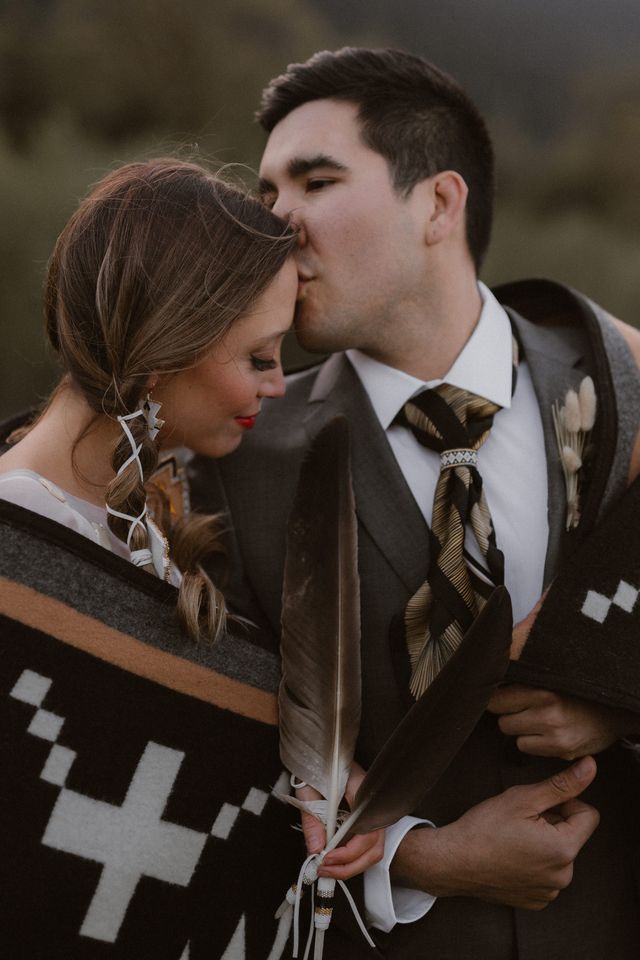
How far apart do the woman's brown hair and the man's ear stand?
0.51 meters

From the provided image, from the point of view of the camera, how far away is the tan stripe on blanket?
1.03 m

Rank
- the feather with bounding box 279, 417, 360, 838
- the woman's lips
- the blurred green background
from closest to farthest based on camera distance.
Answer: the feather with bounding box 279, 417, 360, 838 < the woman's lips < the blurred green background

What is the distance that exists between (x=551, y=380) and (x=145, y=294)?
2.32 ft

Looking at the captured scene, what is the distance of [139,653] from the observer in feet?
3.58

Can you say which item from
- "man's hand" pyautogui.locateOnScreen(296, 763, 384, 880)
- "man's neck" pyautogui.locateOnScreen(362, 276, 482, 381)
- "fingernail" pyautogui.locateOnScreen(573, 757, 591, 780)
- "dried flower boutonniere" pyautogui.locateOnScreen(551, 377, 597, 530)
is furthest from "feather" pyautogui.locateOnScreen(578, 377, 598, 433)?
"man's hand" pyautogui.locateOnScreen(296, 763, 384, 880)

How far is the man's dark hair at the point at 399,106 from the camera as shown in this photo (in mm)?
1603

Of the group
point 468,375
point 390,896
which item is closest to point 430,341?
point 468,375

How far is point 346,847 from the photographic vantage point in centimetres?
109

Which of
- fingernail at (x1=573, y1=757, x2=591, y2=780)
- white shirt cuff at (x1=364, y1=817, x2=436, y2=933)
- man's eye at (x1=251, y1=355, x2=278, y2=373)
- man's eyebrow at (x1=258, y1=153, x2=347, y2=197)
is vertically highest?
man's eyebrow at (x1=258, y1=153, x2=347, y2=197)

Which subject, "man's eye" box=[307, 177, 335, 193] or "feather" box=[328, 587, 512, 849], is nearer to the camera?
"feather" box=[328, 587, 512, 849]

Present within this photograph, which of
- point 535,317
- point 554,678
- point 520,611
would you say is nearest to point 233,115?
point 535,317

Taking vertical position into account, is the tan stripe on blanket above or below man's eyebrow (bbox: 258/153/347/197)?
below

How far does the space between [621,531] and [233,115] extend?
154 centimetres

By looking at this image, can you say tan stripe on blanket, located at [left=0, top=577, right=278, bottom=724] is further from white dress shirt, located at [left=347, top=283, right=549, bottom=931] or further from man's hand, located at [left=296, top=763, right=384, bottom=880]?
white dress shirt, located at [left=347, top=283, right=549, bottom=931]
